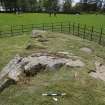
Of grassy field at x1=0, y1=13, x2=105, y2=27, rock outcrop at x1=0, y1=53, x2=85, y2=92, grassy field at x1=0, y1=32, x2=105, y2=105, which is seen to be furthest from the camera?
grassy field at x1=0, y1=13, x2=105, y2=27

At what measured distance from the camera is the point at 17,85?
1162 centimetres

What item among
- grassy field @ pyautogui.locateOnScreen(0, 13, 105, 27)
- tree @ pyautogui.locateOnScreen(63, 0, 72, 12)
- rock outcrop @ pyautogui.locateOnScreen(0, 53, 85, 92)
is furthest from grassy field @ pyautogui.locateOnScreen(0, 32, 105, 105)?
tree @ pyautogui.locateOnScreen(63, 0, 72, 12)

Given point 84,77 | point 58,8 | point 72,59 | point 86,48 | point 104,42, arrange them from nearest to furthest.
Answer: point 84,77
point 72,59
point 86,48
point 104,42
point 58,8

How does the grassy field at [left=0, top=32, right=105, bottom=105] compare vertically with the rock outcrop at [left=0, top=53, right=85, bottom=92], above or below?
below

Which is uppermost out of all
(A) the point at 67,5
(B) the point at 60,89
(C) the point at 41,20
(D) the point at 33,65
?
(D) the point at 33,65

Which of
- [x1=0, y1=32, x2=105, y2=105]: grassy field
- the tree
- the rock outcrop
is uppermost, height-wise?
the rock outcrop

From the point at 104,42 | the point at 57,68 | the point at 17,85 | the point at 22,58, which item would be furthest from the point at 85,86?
the point at 104,42

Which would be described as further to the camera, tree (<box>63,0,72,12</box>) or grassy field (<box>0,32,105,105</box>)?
tree (<box>63,0,72,12</box>)

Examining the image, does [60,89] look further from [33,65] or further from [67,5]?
[67,5]

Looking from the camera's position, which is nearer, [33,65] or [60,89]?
[60,89]

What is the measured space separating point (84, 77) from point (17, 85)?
2949mm

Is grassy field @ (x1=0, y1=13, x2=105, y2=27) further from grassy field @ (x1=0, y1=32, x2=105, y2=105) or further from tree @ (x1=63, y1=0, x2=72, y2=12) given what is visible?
tree @ (x1=63, y1=0, x2=72, y2=12)

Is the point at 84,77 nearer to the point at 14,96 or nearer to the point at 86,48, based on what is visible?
the point at 14,96

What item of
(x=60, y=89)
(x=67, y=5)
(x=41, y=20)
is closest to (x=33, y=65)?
(x=60, y=89)
